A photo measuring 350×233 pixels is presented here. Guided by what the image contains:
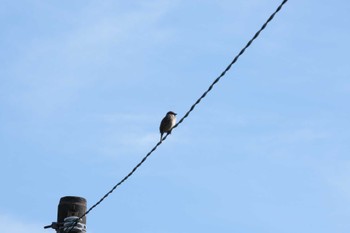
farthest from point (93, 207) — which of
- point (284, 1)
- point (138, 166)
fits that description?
point (284, 1)

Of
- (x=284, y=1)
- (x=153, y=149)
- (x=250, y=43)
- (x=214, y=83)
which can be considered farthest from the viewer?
(x=153, y=149)

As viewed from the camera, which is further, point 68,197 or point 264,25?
point 68,197

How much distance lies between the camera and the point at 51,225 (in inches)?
492

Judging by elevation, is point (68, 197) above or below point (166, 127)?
below

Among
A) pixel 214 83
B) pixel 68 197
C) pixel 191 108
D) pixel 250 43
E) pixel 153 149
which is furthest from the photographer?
pixel 68 197

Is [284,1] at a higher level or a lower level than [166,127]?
lower

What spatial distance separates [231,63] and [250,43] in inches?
18.7

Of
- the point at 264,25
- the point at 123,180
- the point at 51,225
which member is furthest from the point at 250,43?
the point at 51,225

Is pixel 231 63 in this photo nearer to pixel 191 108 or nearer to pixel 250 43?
pixel 250 43

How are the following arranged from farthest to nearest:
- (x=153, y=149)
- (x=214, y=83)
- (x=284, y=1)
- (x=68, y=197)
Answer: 1. (x=68, y=197)
2. (x=153, y=149)
3. (x=214, y=83)
4. (x=284, y=1)

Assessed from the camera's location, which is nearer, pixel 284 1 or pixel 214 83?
pixel 284 1

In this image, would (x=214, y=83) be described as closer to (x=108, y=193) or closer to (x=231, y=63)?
(x=231, y=63)

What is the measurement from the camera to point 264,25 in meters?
8.20

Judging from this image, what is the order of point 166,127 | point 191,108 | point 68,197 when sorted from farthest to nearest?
Result: point 166,127 → point 68,197 → point 191,108
